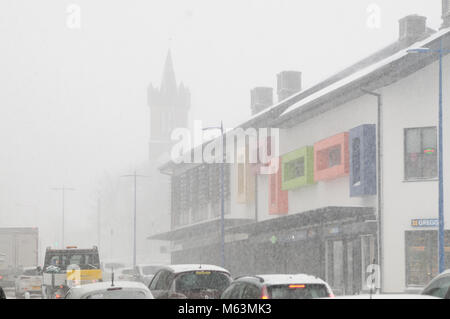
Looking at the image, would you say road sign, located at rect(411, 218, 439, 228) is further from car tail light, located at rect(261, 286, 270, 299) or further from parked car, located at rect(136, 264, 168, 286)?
car tail light, located at rect(261, 286, 270, 299)

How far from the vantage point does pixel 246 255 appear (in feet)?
169

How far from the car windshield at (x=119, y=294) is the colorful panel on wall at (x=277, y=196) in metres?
32.2

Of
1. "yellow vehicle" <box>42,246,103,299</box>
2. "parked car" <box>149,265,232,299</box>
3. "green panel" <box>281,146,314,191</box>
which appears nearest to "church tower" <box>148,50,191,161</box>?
"green panel" <box>281,146,314,191</box>

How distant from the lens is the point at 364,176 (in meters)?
34.9

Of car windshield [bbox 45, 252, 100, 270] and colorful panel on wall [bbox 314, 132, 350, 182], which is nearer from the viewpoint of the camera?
car windshield [bbox 45, 252, 100, 270]

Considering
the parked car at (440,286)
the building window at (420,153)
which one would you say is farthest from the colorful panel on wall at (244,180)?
the parked car at (440,286)

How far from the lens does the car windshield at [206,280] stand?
16078 mm

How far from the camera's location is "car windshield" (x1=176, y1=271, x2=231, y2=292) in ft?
52.7

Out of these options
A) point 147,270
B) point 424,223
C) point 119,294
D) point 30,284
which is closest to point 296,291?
point 119,294

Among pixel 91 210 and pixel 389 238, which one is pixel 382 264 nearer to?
pixel 389 238

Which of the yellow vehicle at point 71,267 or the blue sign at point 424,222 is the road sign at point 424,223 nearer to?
the blue sign at point 424,222

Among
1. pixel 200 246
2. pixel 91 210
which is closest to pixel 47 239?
pixel 91 210

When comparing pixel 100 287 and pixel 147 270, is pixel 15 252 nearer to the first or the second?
pixel 147 270

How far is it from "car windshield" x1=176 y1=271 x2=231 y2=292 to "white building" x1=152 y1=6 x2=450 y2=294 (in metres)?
16.0
